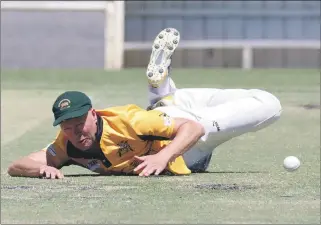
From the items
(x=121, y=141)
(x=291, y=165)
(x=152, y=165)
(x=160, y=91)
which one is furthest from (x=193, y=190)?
(x=160, y=91)

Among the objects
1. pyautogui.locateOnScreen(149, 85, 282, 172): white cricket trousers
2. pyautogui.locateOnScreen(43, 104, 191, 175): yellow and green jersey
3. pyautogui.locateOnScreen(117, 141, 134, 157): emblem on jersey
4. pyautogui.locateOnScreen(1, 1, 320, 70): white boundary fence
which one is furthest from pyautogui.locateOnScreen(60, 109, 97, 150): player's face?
pyautogui.locateOnScreen(1, 1, 320, 70): white boundary fence

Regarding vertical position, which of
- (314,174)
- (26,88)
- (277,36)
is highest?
(314,174)

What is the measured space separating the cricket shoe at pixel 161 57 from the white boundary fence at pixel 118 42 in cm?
2531

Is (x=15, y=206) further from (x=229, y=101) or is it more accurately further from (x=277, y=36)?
(x=277, y=36)

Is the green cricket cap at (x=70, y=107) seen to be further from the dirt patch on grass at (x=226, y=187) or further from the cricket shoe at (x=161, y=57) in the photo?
the cricket shoe at (x=161, y=57)

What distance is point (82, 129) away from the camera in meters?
7.70

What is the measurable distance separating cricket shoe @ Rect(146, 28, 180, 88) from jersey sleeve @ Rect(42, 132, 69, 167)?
1.32m

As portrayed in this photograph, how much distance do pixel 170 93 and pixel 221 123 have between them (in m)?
0.90

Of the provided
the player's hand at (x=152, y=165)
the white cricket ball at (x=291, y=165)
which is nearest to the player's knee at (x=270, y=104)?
the white cricket ball at (x=291, y=165)

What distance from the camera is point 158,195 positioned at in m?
7.38

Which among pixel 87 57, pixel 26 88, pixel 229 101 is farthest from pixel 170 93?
pixel 87 57

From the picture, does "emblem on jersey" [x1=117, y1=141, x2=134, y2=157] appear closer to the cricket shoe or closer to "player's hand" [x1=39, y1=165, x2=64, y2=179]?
"player's hand" [x1=39, y1=165, x2=64, y2=179]

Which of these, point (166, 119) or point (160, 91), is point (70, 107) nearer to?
point (166, 119)

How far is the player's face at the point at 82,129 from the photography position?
25.0 ft
